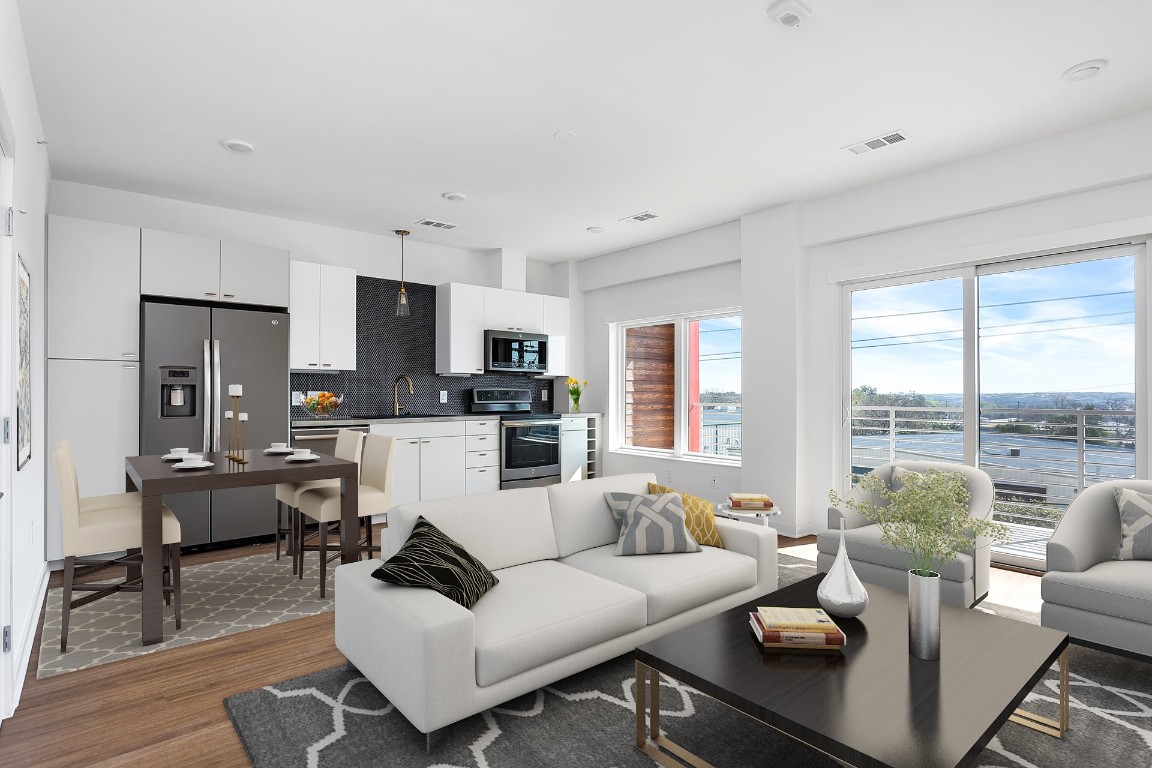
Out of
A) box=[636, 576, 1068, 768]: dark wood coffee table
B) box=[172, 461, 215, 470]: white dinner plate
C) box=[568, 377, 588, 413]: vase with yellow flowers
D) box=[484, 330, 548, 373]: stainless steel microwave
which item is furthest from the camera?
box=[568, 377, 588, 413]: vase with yellow flowers

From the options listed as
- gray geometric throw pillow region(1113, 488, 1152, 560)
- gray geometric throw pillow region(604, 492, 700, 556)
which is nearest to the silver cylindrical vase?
gray geometric throw pillow region(604, 492, 700, 556)

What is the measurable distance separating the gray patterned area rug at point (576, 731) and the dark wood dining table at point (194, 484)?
34.4 inches

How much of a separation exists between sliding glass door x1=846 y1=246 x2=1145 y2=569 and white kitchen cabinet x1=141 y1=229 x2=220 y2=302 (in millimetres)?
4973

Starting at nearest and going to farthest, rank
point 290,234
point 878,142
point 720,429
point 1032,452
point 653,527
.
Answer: point 653,527 → point 878,142 → point 1032,452 → point 290,234 → point 720,429

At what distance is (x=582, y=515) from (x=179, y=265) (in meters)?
3.55

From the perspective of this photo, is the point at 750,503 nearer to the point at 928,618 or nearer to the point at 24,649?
the point at 928,618

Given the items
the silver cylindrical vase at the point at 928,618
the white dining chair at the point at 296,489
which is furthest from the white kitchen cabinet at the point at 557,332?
the silver cylindrical vase at the point at 928,618

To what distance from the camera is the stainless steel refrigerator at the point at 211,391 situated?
171 inches

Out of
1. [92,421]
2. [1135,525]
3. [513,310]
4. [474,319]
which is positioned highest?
[513,310]

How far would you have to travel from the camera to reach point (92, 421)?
164 inches

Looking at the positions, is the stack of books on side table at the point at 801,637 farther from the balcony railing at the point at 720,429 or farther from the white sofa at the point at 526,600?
the balcony railing at the point at 720,429

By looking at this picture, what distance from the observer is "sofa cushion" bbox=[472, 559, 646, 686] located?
2.10 meters

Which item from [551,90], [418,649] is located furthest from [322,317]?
[418,649]

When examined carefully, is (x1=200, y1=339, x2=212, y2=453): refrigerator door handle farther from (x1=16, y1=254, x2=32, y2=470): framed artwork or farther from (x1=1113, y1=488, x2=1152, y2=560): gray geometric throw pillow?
(x1=1113, y1=488, x2=1152, y2=560): gray geometric throw pillow
